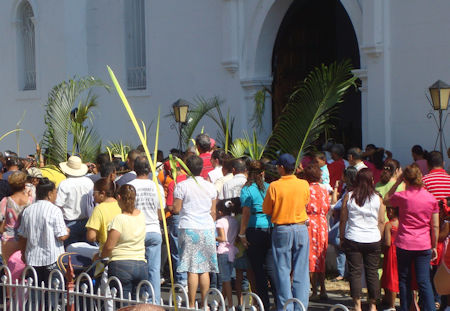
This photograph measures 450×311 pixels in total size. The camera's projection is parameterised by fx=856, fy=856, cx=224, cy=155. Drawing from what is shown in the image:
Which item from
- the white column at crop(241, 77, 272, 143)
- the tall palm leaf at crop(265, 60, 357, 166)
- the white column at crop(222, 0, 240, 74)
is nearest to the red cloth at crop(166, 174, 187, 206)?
the tall palm leaf at crop(265, 60, 357, 166)

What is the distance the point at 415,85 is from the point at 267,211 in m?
6.22

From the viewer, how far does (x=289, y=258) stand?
827cm

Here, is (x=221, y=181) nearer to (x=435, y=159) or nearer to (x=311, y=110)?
(x=311, y=110)

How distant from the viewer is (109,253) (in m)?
7.46

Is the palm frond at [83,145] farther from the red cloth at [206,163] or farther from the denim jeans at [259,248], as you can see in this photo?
the denim jeans at [259,248]

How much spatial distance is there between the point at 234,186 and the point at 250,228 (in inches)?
30.2

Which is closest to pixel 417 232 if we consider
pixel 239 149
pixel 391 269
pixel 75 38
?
pixel 391 269

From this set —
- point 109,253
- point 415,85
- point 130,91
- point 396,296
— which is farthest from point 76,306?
point 130,91

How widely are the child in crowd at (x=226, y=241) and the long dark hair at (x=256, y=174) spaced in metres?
0.46

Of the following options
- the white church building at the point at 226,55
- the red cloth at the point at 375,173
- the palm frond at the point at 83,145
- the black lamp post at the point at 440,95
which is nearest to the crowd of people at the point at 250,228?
the red cloth at the point at 375,173

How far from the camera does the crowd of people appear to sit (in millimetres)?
8055

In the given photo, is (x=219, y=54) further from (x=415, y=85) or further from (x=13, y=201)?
(x=13, y=201)

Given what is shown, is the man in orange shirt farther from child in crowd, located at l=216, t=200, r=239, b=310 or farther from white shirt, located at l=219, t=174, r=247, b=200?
white shirt, located at l=219, t=174, r=247, b=200

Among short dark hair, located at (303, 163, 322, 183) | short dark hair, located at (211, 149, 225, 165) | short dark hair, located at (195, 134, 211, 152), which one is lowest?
short dark hair, located at (303, 163, 322, 183)
